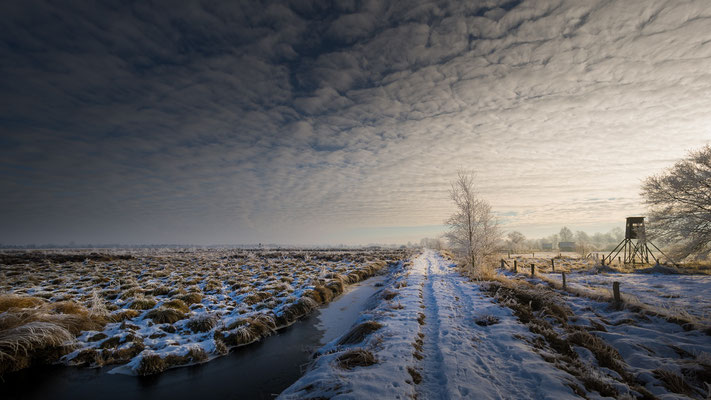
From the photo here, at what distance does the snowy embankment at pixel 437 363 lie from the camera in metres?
6.70

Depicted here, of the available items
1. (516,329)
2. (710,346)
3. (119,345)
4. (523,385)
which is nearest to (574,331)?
(516,329)

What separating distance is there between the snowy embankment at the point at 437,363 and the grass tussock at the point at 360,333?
0.04m

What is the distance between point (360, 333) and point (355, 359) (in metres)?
3.07

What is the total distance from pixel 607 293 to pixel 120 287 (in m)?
35.7

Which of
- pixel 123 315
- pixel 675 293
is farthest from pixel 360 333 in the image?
pixel 675 293

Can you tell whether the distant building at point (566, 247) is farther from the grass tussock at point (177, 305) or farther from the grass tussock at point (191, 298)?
the grass tussock at point (177, 305)

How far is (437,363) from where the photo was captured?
8297 millimetres

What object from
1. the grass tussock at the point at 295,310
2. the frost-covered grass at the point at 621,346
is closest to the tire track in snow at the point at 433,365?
the frost-covered grass at the point at 621,346

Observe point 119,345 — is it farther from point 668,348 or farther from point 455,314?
point 668,348

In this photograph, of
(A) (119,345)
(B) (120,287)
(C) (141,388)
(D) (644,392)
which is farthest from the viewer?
(B) (120,287)

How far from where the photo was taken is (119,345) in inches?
459

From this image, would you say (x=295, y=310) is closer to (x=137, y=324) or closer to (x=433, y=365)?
(x=137, y=324)

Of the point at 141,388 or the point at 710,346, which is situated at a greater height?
the point at 710,346

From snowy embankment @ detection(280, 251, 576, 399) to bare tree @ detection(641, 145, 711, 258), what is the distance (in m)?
14.1
